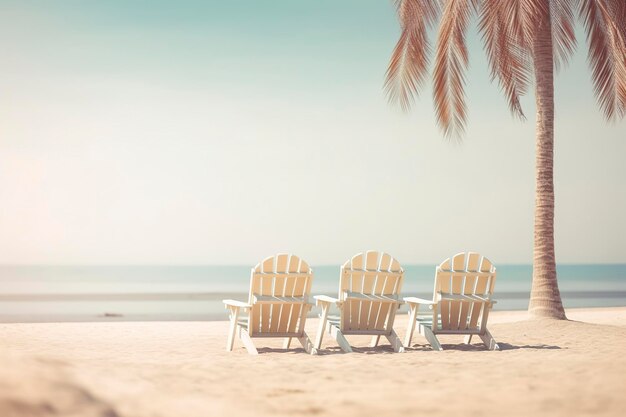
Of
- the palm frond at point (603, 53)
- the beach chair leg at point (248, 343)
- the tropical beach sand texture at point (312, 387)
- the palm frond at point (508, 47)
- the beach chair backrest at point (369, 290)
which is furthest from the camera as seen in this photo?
the palm frond at point (603, 53)

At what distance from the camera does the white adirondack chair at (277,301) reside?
7.39 metres

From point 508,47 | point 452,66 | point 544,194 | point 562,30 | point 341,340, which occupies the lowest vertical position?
point 341,340

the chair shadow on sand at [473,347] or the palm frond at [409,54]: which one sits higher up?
the palm frond at [409,54]

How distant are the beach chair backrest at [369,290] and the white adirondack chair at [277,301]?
1.36 feet

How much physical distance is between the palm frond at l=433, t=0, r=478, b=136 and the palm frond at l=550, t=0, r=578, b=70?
1364 millimetres

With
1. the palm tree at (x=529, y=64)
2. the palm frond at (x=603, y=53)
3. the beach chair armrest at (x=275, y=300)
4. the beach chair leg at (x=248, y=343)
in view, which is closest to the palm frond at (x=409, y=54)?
the palm tree at (x=529, y=64)

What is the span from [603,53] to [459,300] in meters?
5.41

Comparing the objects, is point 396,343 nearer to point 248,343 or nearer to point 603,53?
point 248,343

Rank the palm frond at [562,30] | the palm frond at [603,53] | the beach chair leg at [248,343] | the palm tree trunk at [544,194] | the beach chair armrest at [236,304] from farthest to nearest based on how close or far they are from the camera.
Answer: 1. the palm frond at [562,30]
2. the palm tree trunk at [544,194]
3. the palm frond at [603,53]
4. the beach chair leg at [248,343]
5. the beach chair armrest at [236,304]

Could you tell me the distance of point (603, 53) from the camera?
11430 millimetres

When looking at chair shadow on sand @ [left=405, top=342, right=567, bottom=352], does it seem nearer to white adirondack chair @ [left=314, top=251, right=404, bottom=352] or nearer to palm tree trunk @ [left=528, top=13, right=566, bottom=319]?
white adirondack chair @ [left=314, top=251, right=404, bottom=352]

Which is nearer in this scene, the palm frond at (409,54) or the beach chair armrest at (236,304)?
the beach chair armrest at (236,304)

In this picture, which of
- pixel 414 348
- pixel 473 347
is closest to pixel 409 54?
pixel 473 347

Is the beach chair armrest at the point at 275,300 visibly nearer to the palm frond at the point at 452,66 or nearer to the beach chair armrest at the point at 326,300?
the beach chair armrest at the point at 326,300
